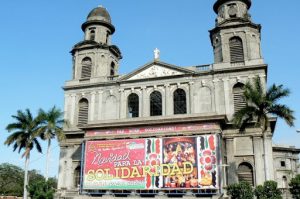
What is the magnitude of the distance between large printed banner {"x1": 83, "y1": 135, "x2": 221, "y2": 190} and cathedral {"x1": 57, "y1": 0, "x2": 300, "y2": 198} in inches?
3.2

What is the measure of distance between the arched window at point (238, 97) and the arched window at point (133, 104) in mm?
9935

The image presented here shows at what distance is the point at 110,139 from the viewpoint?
103 feet

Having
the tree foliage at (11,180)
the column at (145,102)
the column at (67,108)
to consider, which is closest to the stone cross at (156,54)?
the column at (145,102)

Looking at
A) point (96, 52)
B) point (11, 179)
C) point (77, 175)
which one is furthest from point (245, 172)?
point (11, 179)

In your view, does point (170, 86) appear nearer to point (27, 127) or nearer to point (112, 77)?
point (112, 77)

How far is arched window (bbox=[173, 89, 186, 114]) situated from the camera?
1328 inches

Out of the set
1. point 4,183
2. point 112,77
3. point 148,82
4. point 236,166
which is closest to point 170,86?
point 148,82

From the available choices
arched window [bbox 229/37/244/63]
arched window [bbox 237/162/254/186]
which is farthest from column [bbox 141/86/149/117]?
arched window [bbox 237/162/254/186]

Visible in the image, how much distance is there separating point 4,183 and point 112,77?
50039 mm

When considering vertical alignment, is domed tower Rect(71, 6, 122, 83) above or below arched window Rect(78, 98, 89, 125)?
above

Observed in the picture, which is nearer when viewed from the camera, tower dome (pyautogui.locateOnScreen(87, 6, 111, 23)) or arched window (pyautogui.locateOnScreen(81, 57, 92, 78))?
arched window (pyautogui.locateOnScreen(81, 57, 92, 78))

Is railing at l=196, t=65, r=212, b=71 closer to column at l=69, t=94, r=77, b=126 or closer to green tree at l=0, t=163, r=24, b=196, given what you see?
column at l=69, t=94, r=77, b=126

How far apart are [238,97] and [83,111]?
16611 mm

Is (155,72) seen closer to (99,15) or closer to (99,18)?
(99,18)
